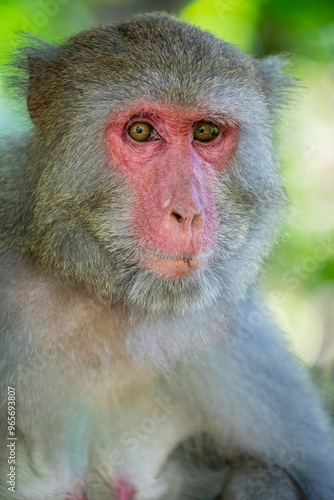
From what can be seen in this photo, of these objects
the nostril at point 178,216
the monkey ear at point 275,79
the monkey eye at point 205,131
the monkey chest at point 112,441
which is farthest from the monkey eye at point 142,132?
the monkey chest at point 112,441

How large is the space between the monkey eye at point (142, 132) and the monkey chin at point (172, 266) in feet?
1.79

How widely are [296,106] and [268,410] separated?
5.91 ft

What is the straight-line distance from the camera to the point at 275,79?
3.45m

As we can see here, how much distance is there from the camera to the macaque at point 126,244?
2670 millimetres

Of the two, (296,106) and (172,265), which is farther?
(296,106)

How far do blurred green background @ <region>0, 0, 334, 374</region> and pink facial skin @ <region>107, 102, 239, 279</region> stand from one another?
2.12ft

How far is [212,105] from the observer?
2.81 metres

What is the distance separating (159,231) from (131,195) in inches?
8.5

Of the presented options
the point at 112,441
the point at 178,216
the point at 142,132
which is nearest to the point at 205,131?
the point at 142,132

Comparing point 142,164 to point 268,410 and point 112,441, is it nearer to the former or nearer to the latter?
point 112,441

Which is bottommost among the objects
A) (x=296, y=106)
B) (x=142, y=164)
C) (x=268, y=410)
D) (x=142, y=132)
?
(x=268, y=410)

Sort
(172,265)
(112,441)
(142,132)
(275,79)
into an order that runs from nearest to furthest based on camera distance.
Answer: (172,265) → (142,132) → (112,441) → (275,79)

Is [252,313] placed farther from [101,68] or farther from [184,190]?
[101,68]

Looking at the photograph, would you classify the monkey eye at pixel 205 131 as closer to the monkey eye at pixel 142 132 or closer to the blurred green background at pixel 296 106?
the monkey eye at pixel 142 132
